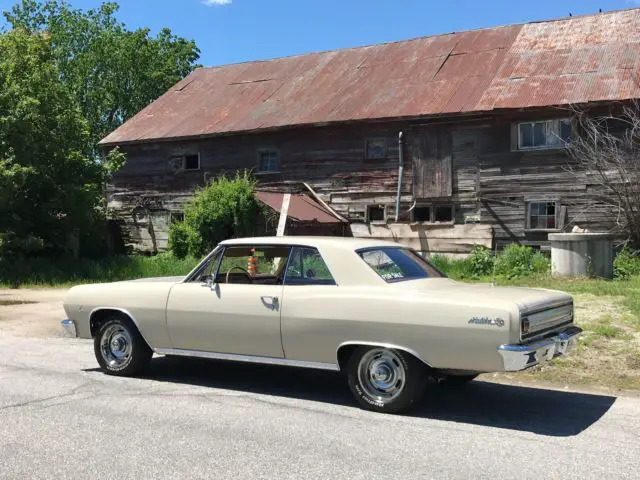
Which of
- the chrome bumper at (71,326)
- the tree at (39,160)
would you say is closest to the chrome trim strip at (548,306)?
the chrome bumper at (71,326)

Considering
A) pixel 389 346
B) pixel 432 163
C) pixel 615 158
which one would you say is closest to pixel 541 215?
pixel 615 158

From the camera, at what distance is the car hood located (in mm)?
5527

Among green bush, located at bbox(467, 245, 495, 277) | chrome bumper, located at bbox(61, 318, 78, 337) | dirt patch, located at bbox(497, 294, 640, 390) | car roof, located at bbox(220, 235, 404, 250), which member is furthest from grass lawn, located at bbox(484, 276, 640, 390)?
green bush, located at bbox(467, 245, 495, 277)

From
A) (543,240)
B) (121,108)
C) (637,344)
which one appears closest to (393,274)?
(637,344)

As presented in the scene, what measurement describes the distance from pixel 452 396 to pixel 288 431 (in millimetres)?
1996

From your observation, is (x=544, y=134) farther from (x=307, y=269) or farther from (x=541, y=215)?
(x=307, y=269)

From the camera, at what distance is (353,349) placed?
605 cm

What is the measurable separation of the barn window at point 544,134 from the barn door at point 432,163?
2241mm

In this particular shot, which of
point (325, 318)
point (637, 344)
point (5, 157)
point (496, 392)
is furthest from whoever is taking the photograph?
point (5, 157)

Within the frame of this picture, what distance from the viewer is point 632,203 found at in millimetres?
18359

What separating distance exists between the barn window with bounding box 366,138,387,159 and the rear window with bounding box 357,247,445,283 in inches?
642

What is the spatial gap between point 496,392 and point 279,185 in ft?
60.4

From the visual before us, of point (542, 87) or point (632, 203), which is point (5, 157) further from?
point (632, 203)

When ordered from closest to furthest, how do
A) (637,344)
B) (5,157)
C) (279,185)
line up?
(637,344) → (5,157) → (279,185)
